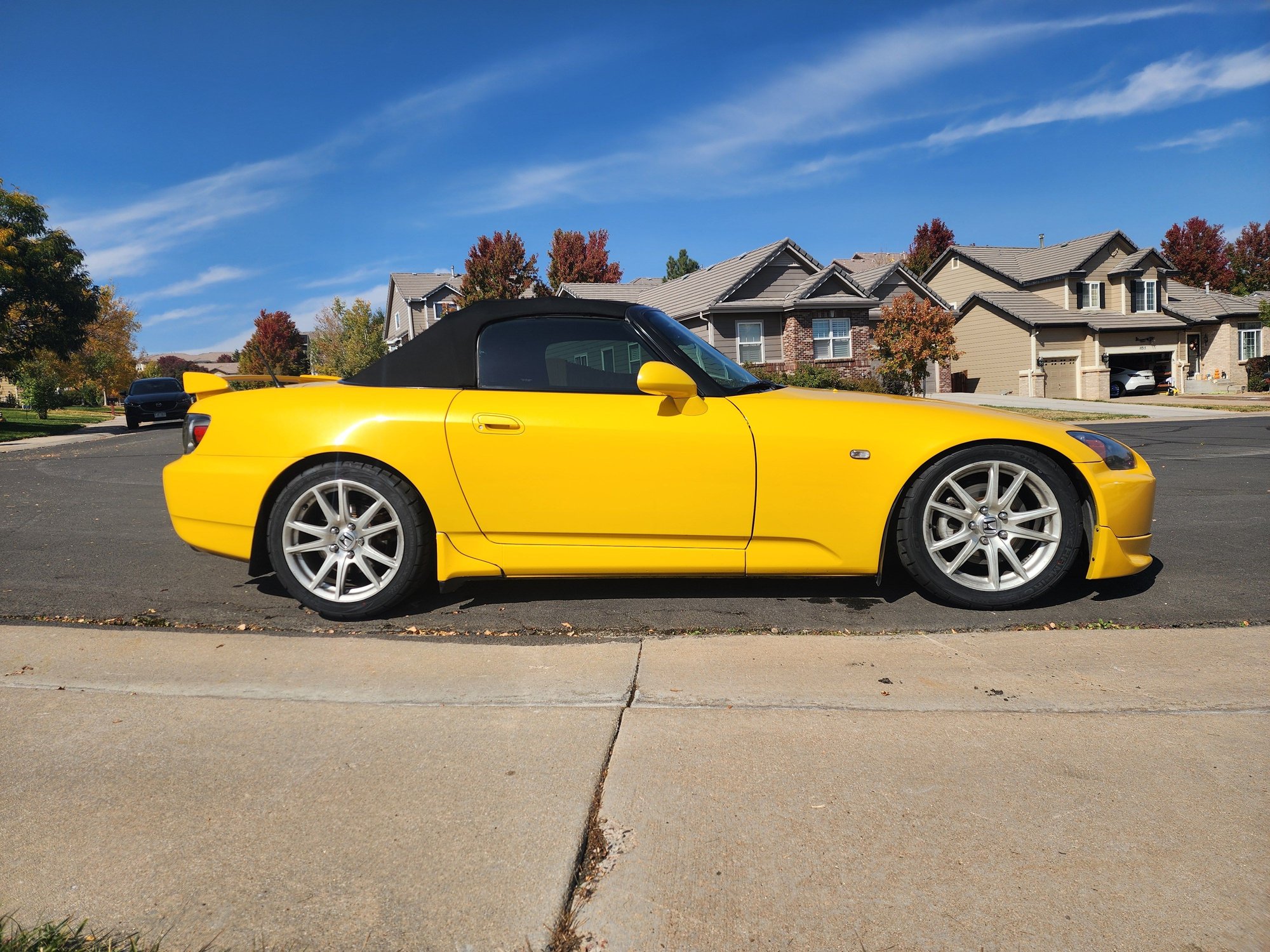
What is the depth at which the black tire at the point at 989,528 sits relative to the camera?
3.67 metres

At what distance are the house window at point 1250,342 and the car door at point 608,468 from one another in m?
46.6

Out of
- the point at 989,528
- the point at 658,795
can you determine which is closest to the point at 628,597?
the point at 989,528

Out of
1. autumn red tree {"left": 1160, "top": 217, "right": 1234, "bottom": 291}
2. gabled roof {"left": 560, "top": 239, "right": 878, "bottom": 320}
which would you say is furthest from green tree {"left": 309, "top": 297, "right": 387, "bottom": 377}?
autumn red tree {"left": 1160, "top": 217, "right": 1234, "bottom": 291}

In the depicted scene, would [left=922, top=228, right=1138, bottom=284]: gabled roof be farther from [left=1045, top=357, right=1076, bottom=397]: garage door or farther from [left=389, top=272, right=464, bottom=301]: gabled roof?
[left=389, top=272, right=464, bottom=301]: gabled roof

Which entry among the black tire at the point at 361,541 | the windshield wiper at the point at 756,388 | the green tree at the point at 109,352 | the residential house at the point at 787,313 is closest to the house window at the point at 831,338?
the residential house at the point at 787,313

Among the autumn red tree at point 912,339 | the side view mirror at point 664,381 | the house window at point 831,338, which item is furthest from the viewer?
the house window at point 831,338

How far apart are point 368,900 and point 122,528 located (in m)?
5.26

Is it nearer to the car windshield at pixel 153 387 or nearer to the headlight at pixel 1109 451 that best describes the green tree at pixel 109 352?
the car windshield at pixel 153 387

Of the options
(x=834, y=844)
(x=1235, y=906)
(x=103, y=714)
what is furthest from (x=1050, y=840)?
(x=103, y=714)

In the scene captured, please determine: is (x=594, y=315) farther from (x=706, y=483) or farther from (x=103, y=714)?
(x=103, y=714)

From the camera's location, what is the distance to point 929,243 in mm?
62875

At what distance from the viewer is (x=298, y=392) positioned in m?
3.90

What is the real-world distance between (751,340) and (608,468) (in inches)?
1129

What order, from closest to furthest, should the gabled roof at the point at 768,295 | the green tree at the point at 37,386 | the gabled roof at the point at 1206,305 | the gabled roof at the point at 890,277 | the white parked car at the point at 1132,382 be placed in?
1. the gabled roof at the point at 768,295
2. the green tree at the point at 37,386
3. the gabled roof at the point at 890,277
4. the white parked car at the point at 1132,382
5. the gabled roof at the point at 1206,305
